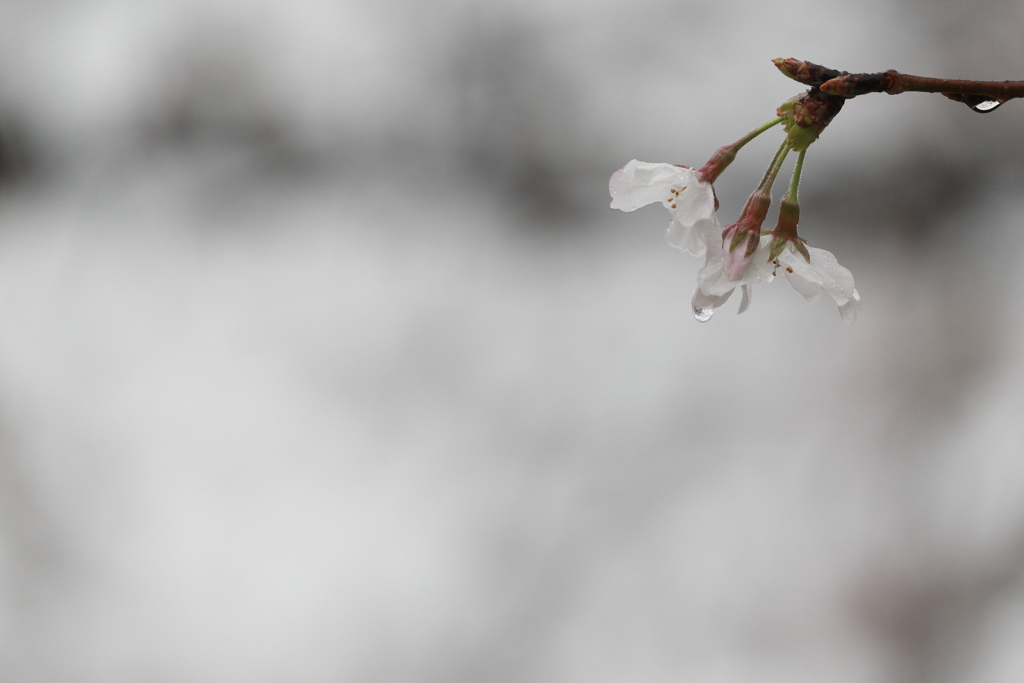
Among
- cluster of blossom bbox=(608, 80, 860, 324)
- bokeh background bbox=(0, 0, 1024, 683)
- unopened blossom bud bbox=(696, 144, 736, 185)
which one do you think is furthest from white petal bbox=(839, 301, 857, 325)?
bokeh background bbox=(0, 0, 1024, 683)

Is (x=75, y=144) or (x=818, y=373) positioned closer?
(x=75, y=144)

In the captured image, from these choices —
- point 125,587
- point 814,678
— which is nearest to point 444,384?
point 125,587

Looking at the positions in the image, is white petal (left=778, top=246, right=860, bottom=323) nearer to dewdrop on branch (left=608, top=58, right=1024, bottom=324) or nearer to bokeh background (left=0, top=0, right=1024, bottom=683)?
dewdrop on branch (left=608, top=58, right=1024, bottom=324)

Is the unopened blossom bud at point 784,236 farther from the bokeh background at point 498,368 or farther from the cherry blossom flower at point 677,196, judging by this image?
the bokeh background at point 498,368

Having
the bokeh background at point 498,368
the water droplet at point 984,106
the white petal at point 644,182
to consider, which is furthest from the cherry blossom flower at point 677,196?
the bokeh background at point 498,368

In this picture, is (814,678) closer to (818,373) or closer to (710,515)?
(710,515)

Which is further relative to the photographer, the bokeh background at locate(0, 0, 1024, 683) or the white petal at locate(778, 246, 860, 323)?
the bokeh background at locate(0, 0, 1024, 683)

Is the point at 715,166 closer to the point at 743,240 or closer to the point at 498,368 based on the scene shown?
the point at 743,240
